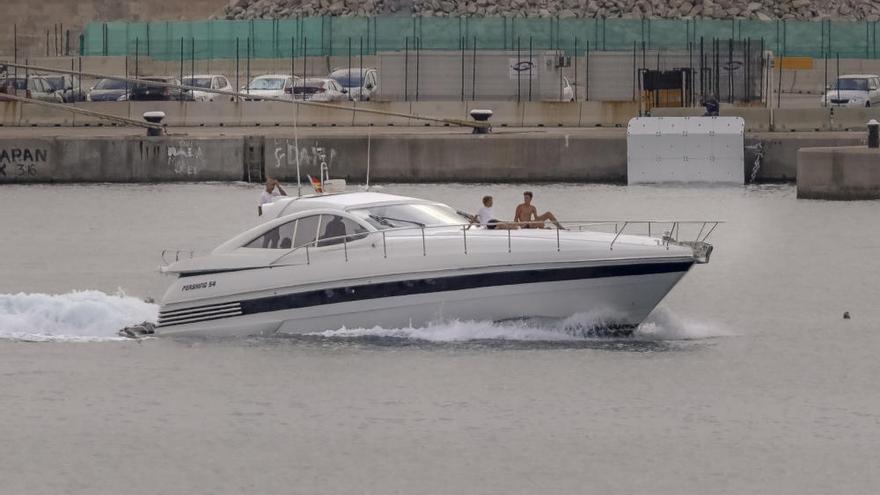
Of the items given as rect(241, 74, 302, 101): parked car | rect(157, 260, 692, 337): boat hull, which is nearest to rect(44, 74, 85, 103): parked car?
rect(241, 74, 302, 101): parked car

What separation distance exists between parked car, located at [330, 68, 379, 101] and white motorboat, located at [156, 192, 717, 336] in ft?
148

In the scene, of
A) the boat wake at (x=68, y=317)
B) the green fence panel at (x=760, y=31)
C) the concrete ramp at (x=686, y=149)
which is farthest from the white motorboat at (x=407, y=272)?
the green fence panel at (x=760, y=31)

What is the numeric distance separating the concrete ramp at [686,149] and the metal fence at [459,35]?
29714 millimetres

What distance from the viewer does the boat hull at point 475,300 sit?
2969 centimetres

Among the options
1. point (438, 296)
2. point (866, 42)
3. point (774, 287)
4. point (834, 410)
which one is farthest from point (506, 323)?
point (866, 42)

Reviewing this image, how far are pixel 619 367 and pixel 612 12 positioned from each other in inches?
2905

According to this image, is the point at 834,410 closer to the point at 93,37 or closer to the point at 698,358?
the point at 698,358

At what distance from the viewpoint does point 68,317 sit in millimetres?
33844

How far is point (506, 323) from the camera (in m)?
30.1

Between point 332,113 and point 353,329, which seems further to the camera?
point 332,113

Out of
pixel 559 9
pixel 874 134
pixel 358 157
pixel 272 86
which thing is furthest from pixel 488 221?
pixel 559 9

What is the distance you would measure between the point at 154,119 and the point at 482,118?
34.3 feet

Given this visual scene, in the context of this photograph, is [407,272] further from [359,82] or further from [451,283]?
[359,82]

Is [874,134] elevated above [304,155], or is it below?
above
